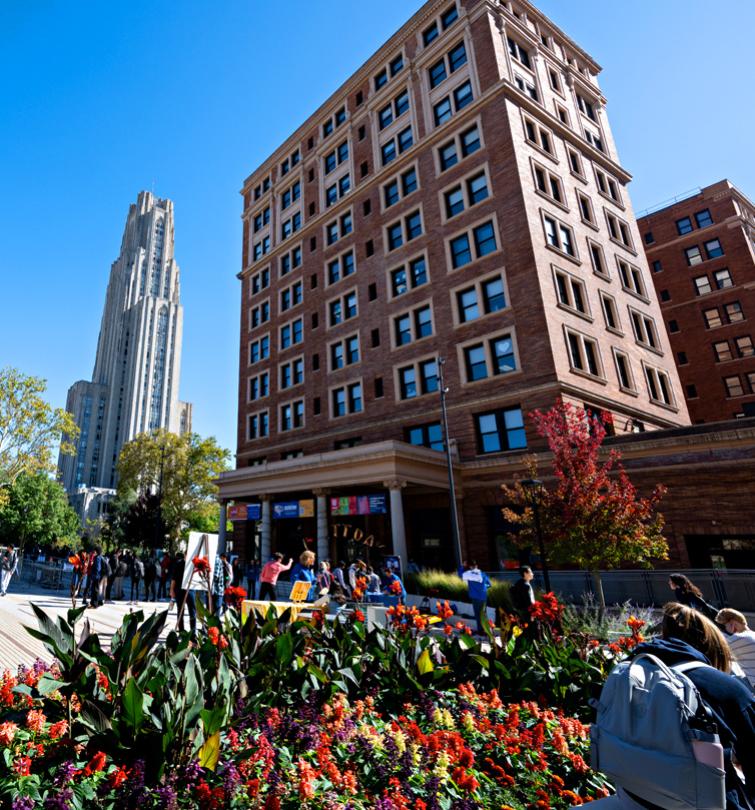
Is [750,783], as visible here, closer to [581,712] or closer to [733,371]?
[581,712]

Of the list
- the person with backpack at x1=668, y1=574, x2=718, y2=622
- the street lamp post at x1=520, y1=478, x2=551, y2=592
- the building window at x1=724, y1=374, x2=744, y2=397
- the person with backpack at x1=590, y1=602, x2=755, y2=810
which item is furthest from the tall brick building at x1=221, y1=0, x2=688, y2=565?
the person with backpack at x1=590, y1=602, x2=755, y2=810

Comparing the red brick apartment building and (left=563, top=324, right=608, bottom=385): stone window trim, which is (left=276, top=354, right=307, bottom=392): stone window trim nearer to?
the red brick apartment building

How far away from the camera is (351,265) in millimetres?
33906

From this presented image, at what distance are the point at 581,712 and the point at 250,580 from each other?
17.7m

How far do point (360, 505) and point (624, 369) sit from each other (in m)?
17.0

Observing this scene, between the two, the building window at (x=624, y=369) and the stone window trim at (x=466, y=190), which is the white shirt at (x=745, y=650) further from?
the stone window trim at (x=466, y=190)

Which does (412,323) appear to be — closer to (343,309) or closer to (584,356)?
(343,309)

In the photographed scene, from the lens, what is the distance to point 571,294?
999 inches

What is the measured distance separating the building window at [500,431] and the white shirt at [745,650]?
17.4m

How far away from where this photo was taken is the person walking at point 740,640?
5.27 metres

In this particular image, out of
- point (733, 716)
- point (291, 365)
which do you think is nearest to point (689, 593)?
point (733, 716)

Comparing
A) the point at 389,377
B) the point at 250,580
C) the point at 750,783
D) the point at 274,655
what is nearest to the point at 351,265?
the point at 389,377

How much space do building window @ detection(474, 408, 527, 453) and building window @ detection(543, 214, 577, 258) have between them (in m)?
9.65

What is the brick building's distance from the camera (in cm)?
3925
